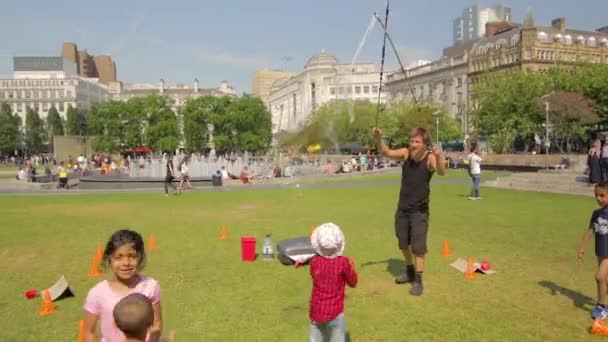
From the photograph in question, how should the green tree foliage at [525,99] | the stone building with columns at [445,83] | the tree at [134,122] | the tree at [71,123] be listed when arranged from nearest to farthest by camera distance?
the green tree foliage at [525,99]
the tree at [134,122]
the stone building with columns at [445,83]
the tree at [71,123]

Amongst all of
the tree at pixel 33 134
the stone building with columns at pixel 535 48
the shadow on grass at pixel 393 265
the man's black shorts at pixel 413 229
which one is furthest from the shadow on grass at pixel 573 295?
the tree at pixel 33 134

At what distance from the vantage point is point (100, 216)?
1714cm

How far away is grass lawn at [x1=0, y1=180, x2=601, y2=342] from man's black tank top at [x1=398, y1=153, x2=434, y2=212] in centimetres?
137

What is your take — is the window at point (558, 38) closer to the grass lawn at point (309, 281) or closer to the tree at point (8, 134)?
the grass lawn at point (309, 281)

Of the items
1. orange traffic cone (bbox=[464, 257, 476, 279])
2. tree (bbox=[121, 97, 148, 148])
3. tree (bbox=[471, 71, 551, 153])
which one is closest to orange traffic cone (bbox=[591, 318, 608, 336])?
orange traffic cone (bbox=[464, 257, 476, 279])

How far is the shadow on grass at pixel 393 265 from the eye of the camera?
865 cm

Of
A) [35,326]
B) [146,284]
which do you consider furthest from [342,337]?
[35,326]

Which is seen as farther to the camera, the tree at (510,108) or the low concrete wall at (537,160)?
the tree at (510,108)

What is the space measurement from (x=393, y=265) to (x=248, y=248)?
2.90 meters

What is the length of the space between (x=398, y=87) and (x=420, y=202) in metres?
113

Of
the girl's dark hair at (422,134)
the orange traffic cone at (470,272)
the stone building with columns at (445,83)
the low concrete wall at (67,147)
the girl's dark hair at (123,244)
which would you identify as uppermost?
the stone building with columns at (445,83)

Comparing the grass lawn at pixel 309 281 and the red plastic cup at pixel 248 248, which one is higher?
the red plastic cup at pixel 248 248

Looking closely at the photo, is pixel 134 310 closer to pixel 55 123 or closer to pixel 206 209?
pixel 206 209

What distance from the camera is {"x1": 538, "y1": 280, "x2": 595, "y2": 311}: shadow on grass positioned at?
671cm
